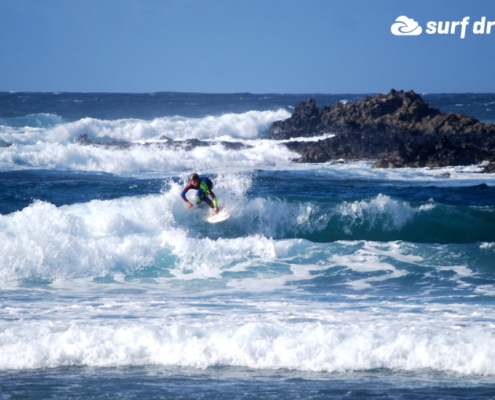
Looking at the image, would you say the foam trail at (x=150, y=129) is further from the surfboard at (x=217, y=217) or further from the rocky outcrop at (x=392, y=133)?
the surfboard at (x=217, y=217)

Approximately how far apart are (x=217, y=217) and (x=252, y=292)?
16.3 feet

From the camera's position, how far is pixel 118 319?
846cm

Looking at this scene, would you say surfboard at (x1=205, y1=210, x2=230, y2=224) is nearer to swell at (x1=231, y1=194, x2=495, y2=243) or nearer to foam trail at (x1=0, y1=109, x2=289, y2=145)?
swell at (x1=231, y1=194, x2=495, y2=243)

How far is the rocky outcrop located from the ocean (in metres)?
2.86

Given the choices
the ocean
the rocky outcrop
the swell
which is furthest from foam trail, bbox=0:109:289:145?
the swell

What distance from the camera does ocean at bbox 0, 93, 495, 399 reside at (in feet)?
21.7

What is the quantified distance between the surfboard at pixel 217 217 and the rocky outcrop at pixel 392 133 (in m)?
12.3

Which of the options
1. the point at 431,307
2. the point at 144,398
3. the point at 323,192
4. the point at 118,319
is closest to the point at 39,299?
the point at 118,319

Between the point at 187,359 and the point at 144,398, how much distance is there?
3.87 ft

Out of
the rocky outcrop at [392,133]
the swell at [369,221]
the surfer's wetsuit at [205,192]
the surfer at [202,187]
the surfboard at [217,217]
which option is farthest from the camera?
the rocky outcrop at [392,133]

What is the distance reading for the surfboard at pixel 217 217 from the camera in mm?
15062

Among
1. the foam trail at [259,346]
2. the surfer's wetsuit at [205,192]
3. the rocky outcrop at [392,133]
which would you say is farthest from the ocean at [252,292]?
the rocky outcrop at [392,133]

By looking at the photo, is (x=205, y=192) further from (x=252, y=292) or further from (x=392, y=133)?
(x=392, y=133)

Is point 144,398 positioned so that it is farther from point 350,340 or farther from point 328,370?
point 350,340
